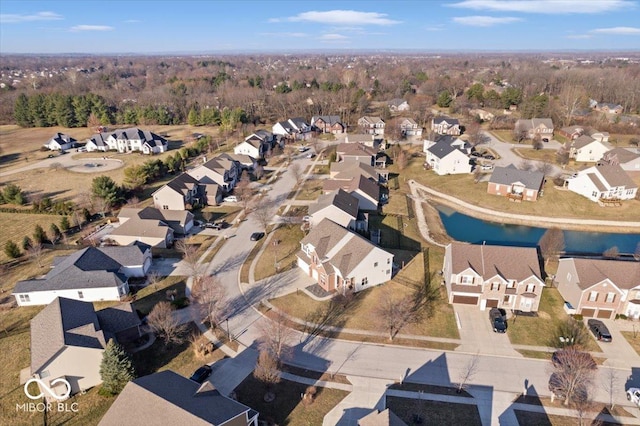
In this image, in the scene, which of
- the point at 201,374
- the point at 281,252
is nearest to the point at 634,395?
the point at 201,374

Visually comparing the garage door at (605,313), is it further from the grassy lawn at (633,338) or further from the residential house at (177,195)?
the residential house at (177,195)

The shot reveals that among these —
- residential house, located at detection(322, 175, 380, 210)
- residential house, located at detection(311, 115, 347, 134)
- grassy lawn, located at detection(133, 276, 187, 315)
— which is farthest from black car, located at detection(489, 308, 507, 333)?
residential house, located at detection(311, 115, 347, 134)

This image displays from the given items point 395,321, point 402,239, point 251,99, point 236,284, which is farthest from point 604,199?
point 251,99

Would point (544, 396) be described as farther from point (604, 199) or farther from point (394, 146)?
point (394, 146)

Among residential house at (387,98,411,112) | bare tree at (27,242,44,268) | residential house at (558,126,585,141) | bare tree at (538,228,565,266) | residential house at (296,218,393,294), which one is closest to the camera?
residential house at (296,218,393,294)

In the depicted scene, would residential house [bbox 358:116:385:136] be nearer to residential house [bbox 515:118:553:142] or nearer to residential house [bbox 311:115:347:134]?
residential house [bbox 311:115:347:134]

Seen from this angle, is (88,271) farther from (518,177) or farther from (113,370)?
(518,177)

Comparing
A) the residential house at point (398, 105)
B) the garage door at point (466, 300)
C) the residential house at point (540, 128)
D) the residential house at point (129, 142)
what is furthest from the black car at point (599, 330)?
the residential house at point (398, 105)

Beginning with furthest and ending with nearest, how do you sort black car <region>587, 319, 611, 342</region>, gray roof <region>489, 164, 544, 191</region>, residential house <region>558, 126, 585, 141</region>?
residential house <region>558, 126, 585, 141</region>
gray roof <region>489, 164, 544, 191</region>
black car <region>587, 319, 611, 342</region>
